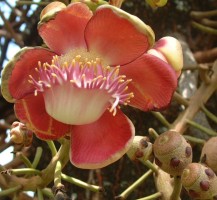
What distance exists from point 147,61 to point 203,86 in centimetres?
52

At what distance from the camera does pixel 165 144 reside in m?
0.84

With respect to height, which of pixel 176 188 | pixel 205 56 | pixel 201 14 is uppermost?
pixel 176 188

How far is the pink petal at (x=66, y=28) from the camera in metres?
0.88

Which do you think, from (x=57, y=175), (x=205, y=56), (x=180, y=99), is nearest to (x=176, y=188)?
(x=57, y=175)

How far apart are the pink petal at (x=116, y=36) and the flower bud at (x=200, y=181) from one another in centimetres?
20

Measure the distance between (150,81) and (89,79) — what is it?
112mm

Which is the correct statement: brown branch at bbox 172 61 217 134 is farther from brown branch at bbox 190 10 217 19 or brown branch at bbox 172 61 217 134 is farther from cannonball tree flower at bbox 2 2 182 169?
cannonball tree flower at bbox 2 2 182 169

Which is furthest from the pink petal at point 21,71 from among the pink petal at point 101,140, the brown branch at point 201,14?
the brown branch at point 201,14

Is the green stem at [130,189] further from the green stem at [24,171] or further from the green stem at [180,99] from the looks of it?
the green stem at [180,99]

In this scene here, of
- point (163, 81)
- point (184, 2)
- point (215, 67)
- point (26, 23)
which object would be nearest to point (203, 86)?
point (215, 67)

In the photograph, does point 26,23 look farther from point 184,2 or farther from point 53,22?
point 53,22

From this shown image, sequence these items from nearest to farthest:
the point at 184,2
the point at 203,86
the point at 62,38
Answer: the point at 62,38, the point at 203,86, the point at 184,2

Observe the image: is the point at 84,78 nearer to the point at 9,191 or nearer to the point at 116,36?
the point at 116,36

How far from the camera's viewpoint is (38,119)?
92 cm
